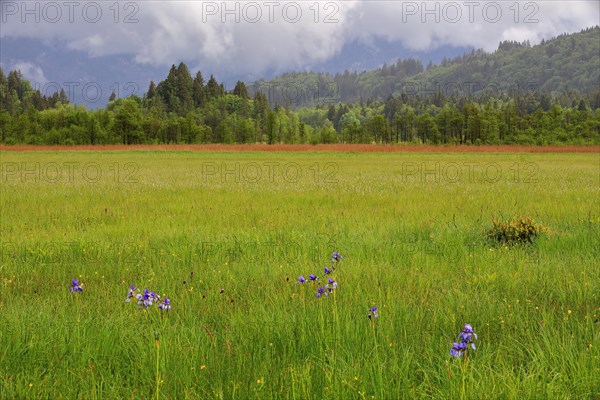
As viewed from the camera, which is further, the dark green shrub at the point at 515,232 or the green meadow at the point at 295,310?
the dark green shrub at the point at 515,232

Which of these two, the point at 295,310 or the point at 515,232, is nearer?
the point at 295,310

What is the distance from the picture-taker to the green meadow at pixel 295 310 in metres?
2.83

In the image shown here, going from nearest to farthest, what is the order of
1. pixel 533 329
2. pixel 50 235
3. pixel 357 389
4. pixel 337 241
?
1. pixel 357 389
2. pixel 533 329
3. pixel 337 241
4. pixel 50 235

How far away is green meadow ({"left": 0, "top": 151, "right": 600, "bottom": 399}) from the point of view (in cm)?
283

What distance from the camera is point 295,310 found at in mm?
4066

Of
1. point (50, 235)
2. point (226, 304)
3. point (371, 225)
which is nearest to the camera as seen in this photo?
point (226, 304)

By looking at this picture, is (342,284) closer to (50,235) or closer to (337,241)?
(337,241)

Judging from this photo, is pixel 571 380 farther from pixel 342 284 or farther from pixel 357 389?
pixel 342 284

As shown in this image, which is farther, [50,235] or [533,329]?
[50,235]

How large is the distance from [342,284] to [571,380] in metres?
2.36

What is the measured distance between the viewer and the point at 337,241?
7012 mm

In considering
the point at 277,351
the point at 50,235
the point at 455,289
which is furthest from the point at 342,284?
the point at 50,235

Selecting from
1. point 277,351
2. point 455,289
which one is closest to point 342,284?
point 455,289

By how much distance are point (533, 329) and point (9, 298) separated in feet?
16.8
